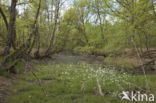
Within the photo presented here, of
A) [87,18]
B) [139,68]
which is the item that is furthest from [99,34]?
[139,68]

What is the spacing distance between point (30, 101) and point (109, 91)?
161 inches

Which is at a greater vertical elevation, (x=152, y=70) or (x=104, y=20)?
(x=104, y=20)

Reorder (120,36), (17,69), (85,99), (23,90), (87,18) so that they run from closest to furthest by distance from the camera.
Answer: (85,99) < (23,90) < (17,69) < (120,36) < (87,18)

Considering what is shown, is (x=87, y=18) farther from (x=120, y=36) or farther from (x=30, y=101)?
(x=30, y=101)

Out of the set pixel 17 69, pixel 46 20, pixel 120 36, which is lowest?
pixel 17 69

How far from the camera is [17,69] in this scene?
9.47m

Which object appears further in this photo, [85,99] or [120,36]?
[120,36]

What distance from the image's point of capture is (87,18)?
3394 cm

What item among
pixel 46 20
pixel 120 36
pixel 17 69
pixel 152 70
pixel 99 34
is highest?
pixel 46 20

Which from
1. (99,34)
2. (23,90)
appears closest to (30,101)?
(23,90)

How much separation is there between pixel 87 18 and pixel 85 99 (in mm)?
31524

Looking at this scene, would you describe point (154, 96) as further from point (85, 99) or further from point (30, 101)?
point (30, 101)

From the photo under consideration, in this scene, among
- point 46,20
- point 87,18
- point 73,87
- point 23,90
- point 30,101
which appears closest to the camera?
point 30,101

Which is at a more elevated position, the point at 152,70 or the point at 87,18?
the point at 87,18
